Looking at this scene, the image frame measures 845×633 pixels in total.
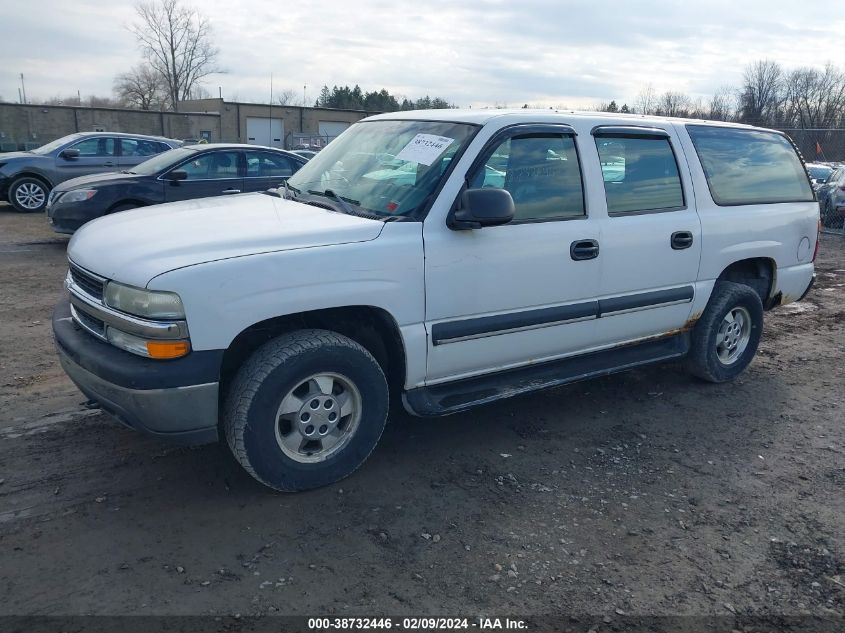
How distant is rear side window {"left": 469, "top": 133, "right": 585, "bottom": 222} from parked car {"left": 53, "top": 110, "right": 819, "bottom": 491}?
0.04ft

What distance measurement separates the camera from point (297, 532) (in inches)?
131

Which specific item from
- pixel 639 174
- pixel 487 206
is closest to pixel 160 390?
pixel 487 206

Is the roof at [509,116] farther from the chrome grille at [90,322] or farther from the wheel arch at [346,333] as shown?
the chrome grille at [90,322]

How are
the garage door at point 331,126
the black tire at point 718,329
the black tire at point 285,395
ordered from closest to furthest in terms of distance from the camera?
1. the black tire at point 285,395
2. the black tire at point 718,329
3. the garage door at point 331,126

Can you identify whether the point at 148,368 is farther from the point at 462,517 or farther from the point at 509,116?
the point at 509,116

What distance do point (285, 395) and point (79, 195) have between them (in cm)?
764

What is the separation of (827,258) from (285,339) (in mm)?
10992

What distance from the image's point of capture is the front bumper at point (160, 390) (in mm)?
3137

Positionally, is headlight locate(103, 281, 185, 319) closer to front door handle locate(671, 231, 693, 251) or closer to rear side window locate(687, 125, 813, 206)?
front door handle locate(671, 231, 693, 251)

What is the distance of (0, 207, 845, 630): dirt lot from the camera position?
9.64 ft

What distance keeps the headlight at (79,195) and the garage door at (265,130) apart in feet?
138

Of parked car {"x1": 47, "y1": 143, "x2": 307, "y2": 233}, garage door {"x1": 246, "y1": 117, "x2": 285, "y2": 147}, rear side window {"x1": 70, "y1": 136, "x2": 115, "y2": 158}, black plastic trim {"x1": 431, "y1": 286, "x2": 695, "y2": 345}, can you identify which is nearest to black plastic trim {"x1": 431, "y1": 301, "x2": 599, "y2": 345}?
black plastic trim {"x1": 431, "y1": 286, "x2": 695, "y2": 345}

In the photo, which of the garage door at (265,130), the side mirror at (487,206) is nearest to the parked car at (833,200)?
the side mirror at (487,206)

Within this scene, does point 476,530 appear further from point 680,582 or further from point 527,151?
point 527,151
